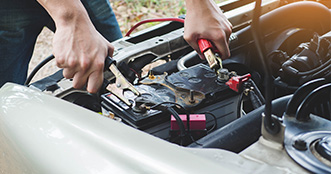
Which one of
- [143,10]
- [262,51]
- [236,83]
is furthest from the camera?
[143,10]

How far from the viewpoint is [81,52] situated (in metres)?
1.00

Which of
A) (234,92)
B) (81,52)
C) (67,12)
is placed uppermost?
(67,12)

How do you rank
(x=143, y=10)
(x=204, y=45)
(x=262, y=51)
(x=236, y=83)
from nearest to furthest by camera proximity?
(x=262, y=51), (x=236, y=83), (x=204, y=45), (x=143, y=10)

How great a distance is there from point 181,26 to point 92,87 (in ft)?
2.26

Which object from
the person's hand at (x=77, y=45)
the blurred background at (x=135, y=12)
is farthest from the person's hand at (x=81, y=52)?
the blurred background at (x=135, y=12)

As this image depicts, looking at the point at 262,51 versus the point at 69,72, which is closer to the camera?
the point at 262,51

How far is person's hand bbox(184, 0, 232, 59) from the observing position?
113 centimetres

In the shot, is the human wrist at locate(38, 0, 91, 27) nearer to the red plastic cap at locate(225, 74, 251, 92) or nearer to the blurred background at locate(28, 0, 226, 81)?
the red plastic cap at locate(225, 74, 251, 92)

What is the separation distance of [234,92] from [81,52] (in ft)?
1.51

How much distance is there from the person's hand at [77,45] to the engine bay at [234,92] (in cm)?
7

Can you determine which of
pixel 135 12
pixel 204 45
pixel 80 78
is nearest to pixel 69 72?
pixel 80 78

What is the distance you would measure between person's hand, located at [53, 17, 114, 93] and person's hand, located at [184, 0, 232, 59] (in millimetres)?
317

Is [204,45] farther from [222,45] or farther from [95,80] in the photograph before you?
[95,80]

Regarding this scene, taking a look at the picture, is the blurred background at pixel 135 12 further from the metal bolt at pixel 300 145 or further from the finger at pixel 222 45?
the metal bolt at pixel 300 145
